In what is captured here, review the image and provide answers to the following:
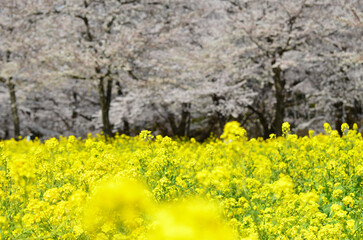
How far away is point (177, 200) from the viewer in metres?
3.22

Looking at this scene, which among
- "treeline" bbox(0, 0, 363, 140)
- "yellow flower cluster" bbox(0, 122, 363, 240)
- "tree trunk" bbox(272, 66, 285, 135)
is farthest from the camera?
"treeline" bbox(0, 0, 363, 140)

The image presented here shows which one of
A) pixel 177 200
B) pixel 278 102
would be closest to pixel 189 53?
pixel 278 102

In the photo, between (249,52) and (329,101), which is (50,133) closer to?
(249,52)

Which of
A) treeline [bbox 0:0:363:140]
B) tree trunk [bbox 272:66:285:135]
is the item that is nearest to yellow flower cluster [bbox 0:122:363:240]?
tree trunk [bbox 272:66:285:135]

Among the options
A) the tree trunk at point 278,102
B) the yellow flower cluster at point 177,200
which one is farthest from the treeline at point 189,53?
the yellow flower cluster at point 177,200

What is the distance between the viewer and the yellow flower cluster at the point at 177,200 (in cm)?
209

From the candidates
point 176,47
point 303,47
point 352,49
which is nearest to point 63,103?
point 176,47

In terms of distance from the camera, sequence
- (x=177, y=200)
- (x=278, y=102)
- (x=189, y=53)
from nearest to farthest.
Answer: (x=177, y=200), (x=278, y=102), (x=189, y=53)

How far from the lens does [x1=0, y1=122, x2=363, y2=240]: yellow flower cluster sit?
2.09m

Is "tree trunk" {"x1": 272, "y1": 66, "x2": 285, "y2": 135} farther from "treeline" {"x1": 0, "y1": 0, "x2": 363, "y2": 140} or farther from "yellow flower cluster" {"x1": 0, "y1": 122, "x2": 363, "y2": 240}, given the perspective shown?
"yellow flower cluster" {"x1": 0, "y1": 122, "x2": 363, "y2": 240}

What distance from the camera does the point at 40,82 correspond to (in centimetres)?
1547

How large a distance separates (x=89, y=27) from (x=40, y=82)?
303 cm

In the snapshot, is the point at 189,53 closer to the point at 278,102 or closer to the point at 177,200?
the point at 278,102

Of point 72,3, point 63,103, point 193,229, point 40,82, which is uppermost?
point 72,3
